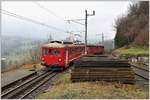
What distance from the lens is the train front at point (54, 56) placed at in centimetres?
2462

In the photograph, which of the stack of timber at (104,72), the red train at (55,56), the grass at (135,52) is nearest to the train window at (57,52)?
the red train at (55,56)

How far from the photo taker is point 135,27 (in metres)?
58.3

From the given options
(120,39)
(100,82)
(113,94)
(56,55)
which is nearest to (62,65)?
(56,55)

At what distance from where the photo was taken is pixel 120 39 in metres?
69.9

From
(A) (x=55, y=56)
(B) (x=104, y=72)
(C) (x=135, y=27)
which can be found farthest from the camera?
(C) (x=135, y=27)

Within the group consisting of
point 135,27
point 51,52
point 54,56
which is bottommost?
point 54,56

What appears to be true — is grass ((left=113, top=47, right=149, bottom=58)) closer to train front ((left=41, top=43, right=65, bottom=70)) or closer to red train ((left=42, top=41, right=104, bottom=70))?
red train ((left=42, top=41, right=104, bottom=70))

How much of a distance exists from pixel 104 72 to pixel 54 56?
9.90 meters

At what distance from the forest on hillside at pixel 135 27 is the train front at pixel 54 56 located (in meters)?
26.8

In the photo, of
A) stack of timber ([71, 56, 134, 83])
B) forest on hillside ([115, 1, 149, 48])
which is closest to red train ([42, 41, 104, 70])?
stack of timber ([71, 56, 134, 83])

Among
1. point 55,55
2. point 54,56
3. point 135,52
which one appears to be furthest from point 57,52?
point 135,52

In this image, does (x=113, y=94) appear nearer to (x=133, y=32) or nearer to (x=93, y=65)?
(x=93, y=65)

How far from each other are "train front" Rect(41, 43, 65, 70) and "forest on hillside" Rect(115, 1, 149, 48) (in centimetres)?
2684

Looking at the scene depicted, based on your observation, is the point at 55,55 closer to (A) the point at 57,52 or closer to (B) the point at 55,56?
(B) the point at 55,56
